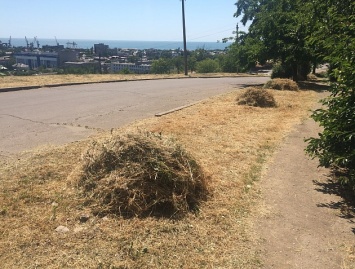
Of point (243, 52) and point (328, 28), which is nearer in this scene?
point (328, 28)

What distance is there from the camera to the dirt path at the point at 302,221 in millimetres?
3207

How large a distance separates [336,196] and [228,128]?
373 cm

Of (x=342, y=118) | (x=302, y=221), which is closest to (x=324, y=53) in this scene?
(x=342, y=118)

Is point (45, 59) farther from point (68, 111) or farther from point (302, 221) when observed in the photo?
point (302, 221)

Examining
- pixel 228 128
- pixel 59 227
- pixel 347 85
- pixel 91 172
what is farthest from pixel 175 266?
pixel 228 128

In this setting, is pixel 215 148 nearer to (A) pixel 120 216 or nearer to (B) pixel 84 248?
(A) pixel 120 216

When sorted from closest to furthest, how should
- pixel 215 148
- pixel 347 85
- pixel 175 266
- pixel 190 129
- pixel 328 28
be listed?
pixel 175 266, pixel 347 85, pixel 328 28, pixel 215 148, pixel 190 129

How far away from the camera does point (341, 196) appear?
464 cm

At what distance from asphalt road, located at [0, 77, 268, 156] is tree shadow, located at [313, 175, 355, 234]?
5.11m

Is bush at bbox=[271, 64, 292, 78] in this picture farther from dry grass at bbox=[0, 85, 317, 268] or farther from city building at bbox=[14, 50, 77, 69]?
city building at bbox=[14, 50, 77, 69]

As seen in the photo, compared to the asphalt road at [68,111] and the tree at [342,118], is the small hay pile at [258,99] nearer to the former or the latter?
the asphalt road at [68,111]

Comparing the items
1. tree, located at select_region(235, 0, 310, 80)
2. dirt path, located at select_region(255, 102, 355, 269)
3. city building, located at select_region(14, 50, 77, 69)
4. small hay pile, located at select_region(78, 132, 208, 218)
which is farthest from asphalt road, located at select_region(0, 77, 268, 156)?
city building, located at select_region(14, 50, 77, 69)

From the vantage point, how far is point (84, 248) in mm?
3215

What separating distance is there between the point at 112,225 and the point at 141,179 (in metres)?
0.71
